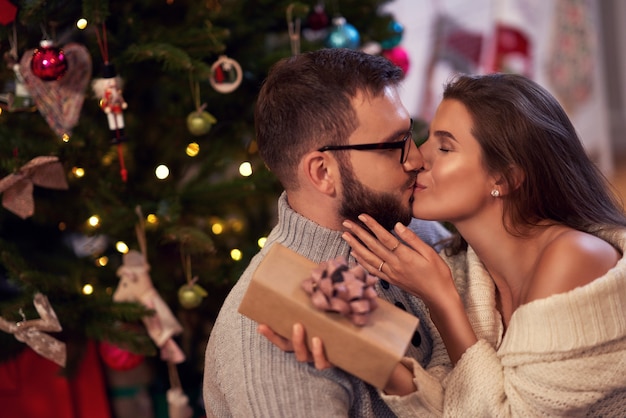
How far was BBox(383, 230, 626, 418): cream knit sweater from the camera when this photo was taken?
137 cm

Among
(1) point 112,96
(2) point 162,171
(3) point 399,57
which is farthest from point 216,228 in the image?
(3) point 399,57

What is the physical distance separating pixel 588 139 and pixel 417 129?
7.90 feet

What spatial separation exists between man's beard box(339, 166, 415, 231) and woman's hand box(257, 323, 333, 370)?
14.2 inches

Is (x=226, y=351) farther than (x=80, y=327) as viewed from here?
No

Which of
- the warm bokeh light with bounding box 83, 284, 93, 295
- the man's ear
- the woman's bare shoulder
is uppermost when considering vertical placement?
the man's ear

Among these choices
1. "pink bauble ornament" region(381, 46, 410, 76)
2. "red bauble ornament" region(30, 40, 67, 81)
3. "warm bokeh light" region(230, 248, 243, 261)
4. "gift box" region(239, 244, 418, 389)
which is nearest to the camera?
"gift box" region(239, 244, 418, 389)

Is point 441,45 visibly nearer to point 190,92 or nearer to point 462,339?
point 190,92

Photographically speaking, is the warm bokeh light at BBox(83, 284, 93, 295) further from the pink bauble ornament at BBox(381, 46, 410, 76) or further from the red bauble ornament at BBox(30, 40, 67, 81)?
the pink bauble ornament at BBox(381, 46, 410, 76)

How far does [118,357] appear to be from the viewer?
200cm

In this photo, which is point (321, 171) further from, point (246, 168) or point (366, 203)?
point (246, 168)

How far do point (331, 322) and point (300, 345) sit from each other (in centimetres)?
8

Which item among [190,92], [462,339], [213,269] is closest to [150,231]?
[213,269]

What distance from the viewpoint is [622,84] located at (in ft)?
16.0

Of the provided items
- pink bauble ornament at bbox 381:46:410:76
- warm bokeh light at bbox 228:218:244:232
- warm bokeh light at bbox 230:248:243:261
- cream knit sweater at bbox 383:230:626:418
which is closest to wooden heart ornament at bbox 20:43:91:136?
warm bokeh light at bbox 230:248:243:261
